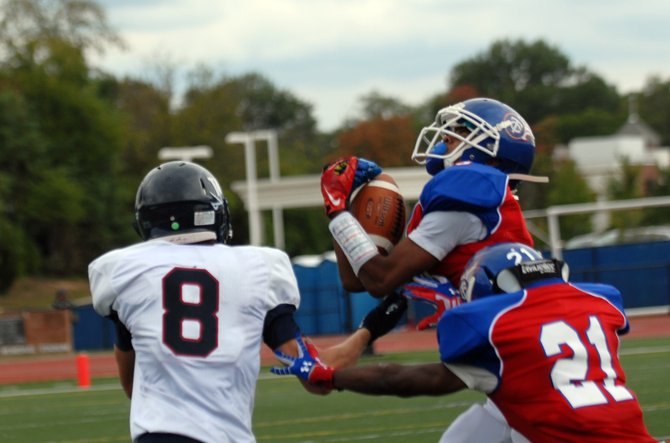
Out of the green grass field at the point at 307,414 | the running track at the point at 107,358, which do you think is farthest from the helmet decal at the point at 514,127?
the running track at the point at 107,358

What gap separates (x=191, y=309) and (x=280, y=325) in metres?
0.30

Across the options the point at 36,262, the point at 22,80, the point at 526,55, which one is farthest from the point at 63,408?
the point at 526,55

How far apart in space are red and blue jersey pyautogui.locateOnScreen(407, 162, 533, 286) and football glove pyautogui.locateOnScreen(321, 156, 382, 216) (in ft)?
1.12

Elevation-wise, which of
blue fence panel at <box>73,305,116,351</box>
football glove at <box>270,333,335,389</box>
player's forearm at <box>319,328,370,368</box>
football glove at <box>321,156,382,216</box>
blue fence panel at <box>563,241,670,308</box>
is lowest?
blue fence panel at <box>73,305,116,351</box>

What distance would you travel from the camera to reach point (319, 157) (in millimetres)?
74688

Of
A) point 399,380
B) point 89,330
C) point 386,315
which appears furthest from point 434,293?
point 89,330

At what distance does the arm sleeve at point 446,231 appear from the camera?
13.5 feet

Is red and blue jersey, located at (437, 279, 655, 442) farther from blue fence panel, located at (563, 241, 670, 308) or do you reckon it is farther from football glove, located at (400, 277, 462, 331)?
blue fence panel, located at (563, 241, 670, 308)

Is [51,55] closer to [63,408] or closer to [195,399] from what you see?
[63,408]

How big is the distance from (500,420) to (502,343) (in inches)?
34.3

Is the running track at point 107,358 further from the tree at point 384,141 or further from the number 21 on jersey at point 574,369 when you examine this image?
the tree at point 384,141

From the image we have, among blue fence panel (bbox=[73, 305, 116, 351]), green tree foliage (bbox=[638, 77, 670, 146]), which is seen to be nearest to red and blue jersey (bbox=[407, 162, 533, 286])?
blue fence panel (bbox=[73, 305, 116, 351])

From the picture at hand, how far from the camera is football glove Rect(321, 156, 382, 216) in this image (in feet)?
14.9

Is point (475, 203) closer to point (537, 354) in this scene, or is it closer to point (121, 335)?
point (537, 354)
